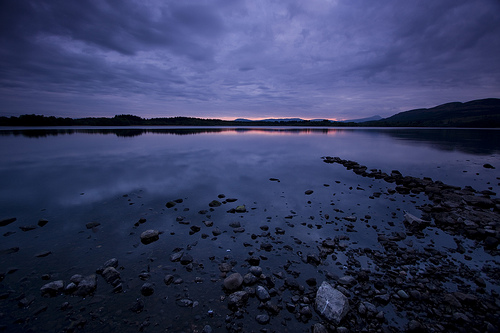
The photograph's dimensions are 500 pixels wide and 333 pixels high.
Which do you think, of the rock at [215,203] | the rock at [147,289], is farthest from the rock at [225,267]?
the rock at [215,203]

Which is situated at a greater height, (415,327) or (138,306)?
(415,327)

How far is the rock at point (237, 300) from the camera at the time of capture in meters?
5.66

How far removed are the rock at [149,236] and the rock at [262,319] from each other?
5.87 m

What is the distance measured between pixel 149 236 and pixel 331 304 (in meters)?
7.66

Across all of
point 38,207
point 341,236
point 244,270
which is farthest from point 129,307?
point 38,207

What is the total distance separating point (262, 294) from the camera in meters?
5.97

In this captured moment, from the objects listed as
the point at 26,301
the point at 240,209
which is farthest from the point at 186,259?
the point at 240,209

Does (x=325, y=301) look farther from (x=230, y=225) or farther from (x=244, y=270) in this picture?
(x=230, y=225)

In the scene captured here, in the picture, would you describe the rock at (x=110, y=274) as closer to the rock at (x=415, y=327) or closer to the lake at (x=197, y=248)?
the lake at (x=197, y=248)

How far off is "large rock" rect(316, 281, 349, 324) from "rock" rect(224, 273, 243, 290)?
236cm

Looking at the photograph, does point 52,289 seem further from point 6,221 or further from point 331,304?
point 6,221

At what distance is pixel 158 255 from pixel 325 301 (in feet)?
20.3

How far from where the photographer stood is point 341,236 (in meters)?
9.44

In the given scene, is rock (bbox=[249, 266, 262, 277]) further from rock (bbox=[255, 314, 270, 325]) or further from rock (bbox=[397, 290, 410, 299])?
rock (bbox=[397, 290, 410, 299])
